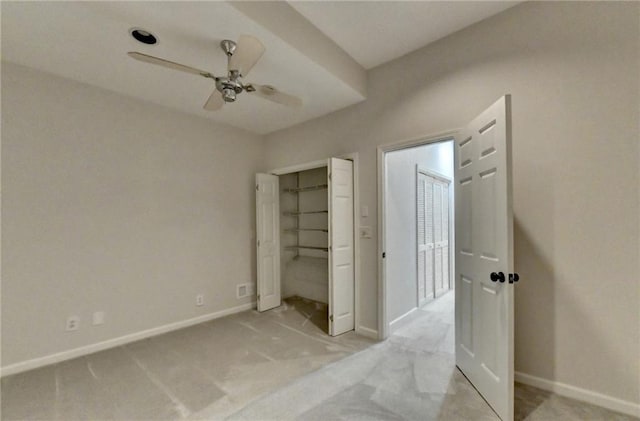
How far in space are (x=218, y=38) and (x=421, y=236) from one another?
11.5 feet

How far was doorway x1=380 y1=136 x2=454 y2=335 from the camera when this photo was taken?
313 centimetres

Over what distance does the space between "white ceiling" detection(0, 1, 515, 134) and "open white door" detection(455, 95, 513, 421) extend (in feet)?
4.00

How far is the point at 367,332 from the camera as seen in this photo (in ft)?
9.86

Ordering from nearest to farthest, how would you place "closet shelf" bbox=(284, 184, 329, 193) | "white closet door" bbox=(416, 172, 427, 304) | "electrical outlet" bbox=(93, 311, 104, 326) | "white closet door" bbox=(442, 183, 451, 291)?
"electrical outlet" bbox=(93, 311, 104, 326) < "white closet door" bbox=(416, 172, 427, 304) < "closet shelf" bbox=(284, 184, 329, 193) < "white closet door" bbox=(442, 183, 451, 291)

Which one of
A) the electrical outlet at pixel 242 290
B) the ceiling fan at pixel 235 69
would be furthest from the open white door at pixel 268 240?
the ceiling fan at pixel 235 69

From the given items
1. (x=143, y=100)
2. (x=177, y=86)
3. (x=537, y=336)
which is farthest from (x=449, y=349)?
(x=143, y=100)

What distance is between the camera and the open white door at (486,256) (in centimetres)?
166

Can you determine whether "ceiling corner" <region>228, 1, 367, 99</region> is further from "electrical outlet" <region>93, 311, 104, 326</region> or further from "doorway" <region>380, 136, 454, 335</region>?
"electrical outlet" <region>93, 311, 104, 326</region>

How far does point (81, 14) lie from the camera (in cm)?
177

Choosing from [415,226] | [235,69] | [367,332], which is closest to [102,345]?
[367,332]

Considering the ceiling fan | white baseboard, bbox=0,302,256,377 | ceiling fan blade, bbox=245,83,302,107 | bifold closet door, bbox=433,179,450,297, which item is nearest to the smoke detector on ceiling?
the ceiling fan

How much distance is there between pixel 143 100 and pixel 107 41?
1125mm

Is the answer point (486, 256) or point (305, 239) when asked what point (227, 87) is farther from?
point (305, 239)

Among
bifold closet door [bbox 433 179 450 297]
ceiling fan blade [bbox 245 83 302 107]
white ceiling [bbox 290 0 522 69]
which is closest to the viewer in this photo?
ceiling fan blade [bbox 245 83 302 107]
